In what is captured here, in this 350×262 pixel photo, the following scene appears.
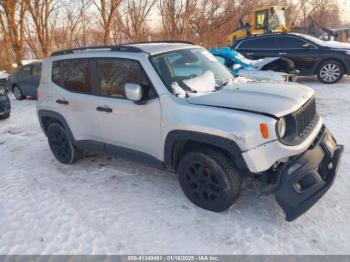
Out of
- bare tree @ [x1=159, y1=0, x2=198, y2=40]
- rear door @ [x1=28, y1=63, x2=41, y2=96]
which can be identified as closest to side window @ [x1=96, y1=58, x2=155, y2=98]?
rear door @ [x1=28, y1=63, x2=41, y2=96]

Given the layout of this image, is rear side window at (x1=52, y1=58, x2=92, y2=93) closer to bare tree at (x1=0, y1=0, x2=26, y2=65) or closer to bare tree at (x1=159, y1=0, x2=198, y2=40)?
bare tree at (x1=0, y1=0, x2=26, y2=65)

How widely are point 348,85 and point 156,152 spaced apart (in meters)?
8.20

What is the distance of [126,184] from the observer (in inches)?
158

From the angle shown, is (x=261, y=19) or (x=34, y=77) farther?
(x=261, y=19)

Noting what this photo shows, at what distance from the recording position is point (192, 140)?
3.21 meters

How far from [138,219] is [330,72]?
8.71m

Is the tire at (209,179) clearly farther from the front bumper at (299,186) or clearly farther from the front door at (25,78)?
the front door at (25,78)

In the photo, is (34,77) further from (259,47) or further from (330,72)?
(330,72)

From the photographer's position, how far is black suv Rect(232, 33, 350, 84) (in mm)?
9258

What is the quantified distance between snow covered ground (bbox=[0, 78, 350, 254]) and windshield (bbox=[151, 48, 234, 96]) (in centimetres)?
133

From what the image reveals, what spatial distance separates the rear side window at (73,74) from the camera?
4.05 metres

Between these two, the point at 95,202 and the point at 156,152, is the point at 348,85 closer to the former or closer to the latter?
the point at 156,152

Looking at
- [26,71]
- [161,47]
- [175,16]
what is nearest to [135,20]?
[175,16]

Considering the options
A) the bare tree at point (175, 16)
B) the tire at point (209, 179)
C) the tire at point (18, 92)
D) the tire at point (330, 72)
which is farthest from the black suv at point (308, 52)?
the bare tree at point (175, 16)
